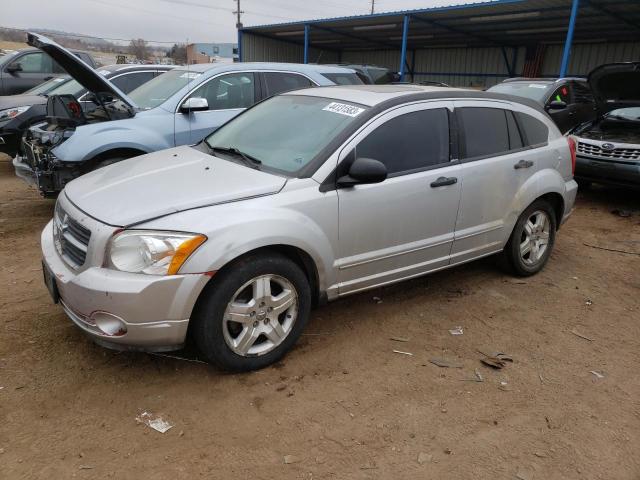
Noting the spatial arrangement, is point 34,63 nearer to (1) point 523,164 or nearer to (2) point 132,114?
(2) point 132,114

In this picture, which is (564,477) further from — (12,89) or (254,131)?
(12,89)

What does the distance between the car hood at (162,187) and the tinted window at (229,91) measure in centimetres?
281

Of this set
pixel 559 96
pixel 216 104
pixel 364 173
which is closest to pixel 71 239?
pixel 364 173

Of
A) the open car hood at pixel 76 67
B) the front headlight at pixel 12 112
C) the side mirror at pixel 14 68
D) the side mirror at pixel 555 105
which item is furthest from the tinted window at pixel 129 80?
the side mirror at pixel 555 105

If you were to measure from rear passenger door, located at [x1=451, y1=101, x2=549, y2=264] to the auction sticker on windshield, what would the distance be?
92cm

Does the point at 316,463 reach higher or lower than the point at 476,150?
lower

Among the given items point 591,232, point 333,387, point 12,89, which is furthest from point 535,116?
point 12,89

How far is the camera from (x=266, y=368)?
3107 millimetres

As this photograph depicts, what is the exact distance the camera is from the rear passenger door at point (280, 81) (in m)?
6.55

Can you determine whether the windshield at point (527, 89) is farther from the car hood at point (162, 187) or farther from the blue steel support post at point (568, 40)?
the car hood at point (162, 187)

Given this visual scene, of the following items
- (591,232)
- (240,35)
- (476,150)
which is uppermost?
(240,35)

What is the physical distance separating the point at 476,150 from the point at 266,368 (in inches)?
93.1

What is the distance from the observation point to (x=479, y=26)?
66.5 feet

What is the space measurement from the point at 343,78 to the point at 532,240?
394cm
